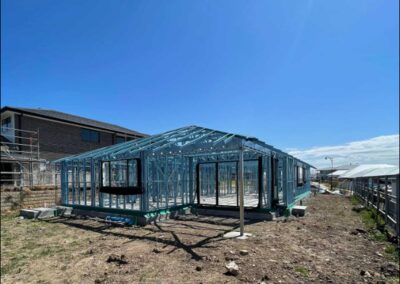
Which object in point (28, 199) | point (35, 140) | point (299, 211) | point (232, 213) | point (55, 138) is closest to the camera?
point (232, 213)

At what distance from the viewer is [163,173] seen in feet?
41.8

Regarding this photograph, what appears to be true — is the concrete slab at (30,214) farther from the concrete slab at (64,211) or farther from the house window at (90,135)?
the house window at (90,135)

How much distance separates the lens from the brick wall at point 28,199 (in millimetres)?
13961

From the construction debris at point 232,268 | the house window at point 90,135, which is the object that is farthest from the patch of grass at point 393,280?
the house window at point 90,135

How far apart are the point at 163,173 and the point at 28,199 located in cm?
746

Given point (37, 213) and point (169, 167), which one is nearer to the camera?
point (37, 213)

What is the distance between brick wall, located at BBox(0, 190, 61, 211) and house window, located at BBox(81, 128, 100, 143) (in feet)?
24.9

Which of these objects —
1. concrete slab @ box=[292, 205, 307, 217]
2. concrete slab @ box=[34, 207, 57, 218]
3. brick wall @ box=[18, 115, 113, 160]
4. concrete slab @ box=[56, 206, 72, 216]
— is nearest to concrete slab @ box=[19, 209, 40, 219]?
concrete slab @ box=[34, 207, 57, 218]

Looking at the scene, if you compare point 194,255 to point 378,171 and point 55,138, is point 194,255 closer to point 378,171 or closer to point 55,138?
point 378,171

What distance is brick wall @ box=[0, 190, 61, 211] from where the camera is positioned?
45.8 feet

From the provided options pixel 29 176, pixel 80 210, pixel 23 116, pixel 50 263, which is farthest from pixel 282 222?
pixel 23 116

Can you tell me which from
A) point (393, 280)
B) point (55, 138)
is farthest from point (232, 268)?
point (55, 138)

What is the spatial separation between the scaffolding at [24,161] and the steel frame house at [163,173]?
17.0ft

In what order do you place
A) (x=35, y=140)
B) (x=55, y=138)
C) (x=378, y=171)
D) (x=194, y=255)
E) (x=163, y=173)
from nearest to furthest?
(x=194, y=255), (x=163, y=173), (x=378, y=171), (x=35, y=140), (x=55, y=138)
